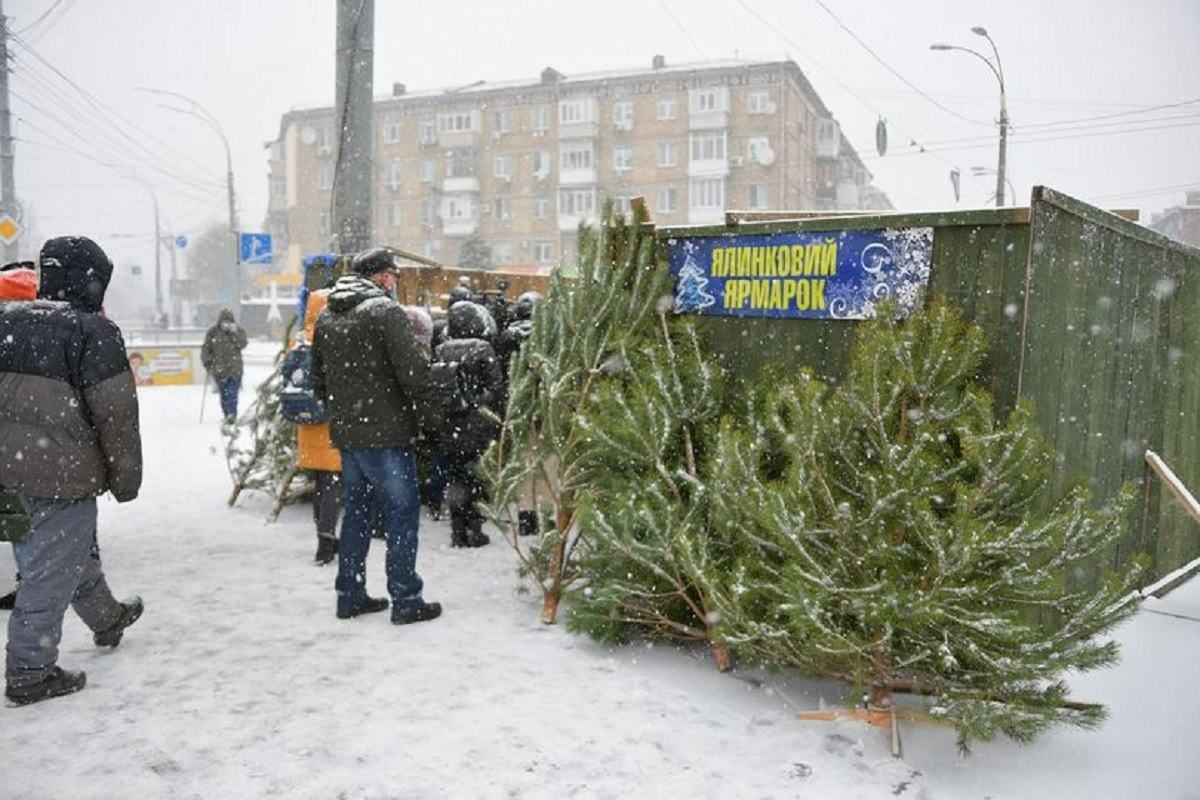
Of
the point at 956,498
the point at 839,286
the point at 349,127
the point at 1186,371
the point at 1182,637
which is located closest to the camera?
the point at 956,498

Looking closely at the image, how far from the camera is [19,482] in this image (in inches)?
139

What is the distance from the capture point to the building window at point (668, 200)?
49.8 m

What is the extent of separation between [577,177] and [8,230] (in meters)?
40.4

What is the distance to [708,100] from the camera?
48.7 m

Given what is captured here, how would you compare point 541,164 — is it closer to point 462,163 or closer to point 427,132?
point 462,163

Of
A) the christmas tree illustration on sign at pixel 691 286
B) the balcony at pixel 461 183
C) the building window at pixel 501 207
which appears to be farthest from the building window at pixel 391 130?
the christmas tree illustration on sign at pixel 691 286

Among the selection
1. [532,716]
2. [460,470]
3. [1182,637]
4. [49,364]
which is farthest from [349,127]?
[1182,637]

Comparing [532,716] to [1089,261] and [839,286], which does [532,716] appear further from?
[1089,261]

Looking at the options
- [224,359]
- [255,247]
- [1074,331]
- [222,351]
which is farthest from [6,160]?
[1074,331]

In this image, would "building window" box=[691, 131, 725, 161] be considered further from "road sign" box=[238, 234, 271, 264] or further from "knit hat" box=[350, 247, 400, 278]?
"knit hat" box=[350, 247, 400, 278]

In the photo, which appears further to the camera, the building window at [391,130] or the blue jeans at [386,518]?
the building window at [391,130]

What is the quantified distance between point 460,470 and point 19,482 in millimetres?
3127

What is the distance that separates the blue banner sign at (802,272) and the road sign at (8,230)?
540 inches

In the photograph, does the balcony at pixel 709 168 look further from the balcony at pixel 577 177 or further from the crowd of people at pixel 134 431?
the crowd of people at pixel 134 431
